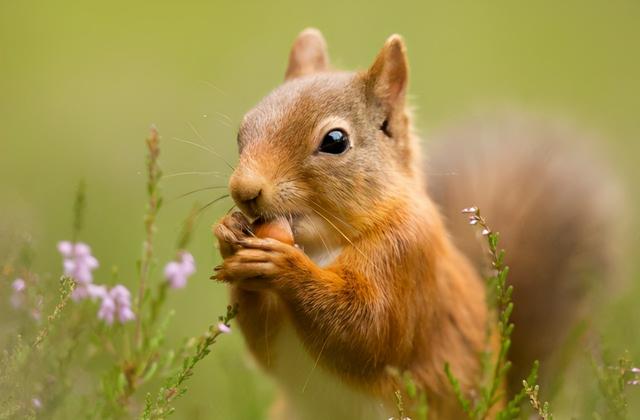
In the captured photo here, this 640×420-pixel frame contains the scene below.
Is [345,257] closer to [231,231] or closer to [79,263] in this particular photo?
[231,231]

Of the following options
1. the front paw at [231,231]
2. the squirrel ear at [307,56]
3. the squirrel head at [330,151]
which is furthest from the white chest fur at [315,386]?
the squirrel ear at [307,56]

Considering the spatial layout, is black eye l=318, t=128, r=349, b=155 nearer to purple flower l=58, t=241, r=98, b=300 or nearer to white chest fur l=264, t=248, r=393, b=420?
white chest fur l=264, t=248, r=393, b=420

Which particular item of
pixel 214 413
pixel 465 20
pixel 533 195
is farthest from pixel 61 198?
pixel 465 20

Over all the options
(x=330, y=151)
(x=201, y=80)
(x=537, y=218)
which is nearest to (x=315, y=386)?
(x=330, y=151)

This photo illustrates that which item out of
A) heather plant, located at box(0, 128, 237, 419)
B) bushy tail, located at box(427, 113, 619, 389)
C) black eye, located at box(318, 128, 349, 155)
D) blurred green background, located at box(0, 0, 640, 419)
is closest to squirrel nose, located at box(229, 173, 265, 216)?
heather plant, located at box(0, 128, 237, 419)

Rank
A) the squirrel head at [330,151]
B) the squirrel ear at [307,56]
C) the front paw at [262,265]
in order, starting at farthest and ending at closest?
the squirrel ear at [307,56], the squirrel head at [330,151], the front paw at [262,265]

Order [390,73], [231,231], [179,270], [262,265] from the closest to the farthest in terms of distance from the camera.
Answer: [179,270], [262,265], [231,231], [390,73]

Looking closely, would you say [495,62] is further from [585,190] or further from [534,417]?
[534,417]

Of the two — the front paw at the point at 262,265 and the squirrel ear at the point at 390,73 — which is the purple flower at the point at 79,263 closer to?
the front paw at the point at 262,265

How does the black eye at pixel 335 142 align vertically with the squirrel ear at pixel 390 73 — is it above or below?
below
